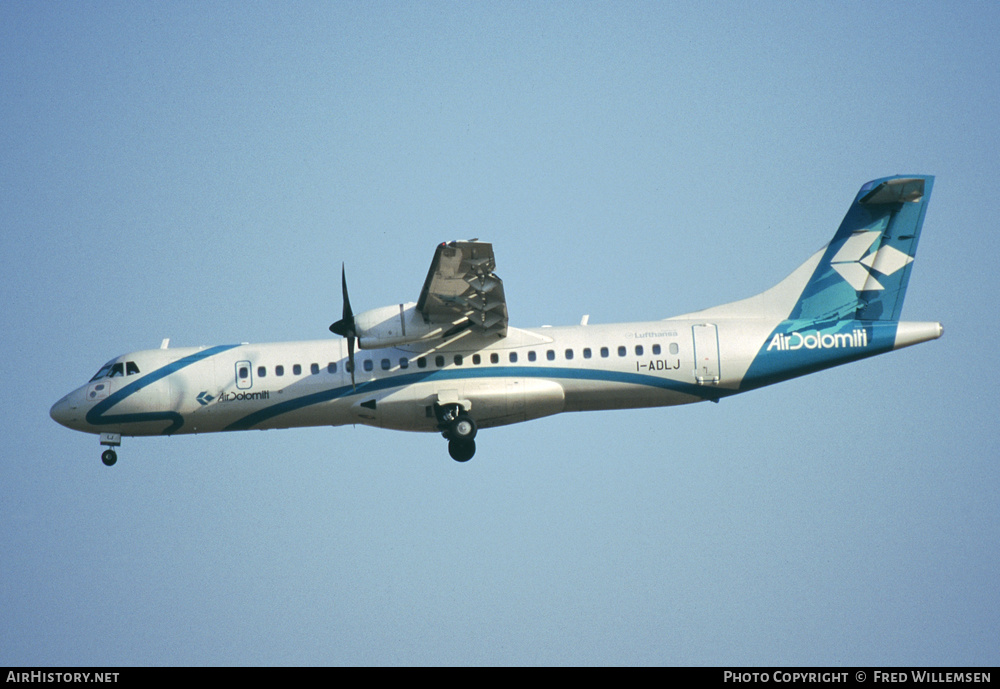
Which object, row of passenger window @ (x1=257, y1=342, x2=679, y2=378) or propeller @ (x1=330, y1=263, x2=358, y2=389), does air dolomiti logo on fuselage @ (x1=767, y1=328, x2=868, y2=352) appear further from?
propeller @ (x1=330, y1=263, x2=358, y2=389)

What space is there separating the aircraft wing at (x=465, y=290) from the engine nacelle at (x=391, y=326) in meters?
0.24

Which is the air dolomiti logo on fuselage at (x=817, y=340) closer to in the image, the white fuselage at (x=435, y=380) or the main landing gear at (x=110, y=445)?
the white fuselage at (x=435, y=380)

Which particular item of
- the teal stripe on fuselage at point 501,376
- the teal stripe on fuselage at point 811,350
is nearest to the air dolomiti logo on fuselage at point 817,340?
the teal stripe on fuselage at point 811,350

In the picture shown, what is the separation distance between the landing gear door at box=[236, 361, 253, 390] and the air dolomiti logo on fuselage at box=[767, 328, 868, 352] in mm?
12338

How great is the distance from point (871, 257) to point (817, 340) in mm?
2973

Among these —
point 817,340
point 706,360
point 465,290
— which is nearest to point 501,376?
point 465,290

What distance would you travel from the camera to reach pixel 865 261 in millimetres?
28531

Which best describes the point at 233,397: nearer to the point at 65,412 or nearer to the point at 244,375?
the point at 244,375

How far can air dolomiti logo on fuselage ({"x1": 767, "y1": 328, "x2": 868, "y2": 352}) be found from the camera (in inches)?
1069

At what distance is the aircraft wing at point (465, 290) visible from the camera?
2372cm

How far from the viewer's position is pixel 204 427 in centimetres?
2775

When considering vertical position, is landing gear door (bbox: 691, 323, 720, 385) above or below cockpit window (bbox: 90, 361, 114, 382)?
below

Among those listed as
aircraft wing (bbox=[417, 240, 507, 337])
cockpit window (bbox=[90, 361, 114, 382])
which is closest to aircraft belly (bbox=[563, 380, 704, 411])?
aircraft wing (bbox=[417, 240, 507, 337])
